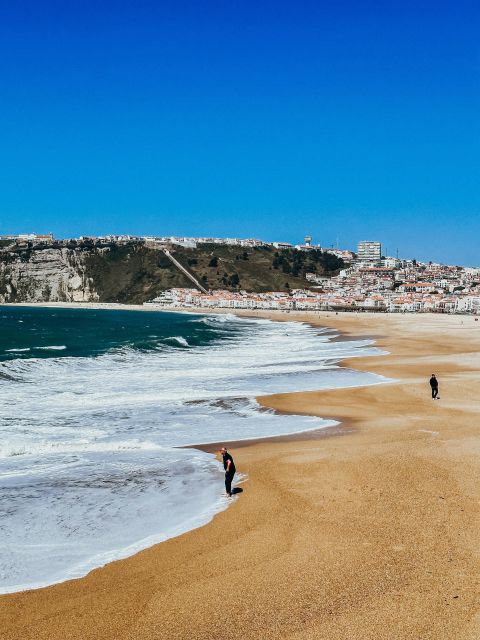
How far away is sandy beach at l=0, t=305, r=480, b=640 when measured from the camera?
686 centimetres

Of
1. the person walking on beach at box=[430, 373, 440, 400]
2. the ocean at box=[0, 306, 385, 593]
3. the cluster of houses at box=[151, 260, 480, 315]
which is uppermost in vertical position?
the cluster of houses at box=[151, 260, 480, 315]

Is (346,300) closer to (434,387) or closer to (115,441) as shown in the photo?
(434,387)

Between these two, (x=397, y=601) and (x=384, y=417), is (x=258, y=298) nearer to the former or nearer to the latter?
(x=384, y=417)

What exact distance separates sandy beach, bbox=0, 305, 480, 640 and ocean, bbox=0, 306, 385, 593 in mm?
812

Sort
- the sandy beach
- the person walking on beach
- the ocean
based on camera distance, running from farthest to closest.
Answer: the person walking on beach
the ocean
the sandy beach

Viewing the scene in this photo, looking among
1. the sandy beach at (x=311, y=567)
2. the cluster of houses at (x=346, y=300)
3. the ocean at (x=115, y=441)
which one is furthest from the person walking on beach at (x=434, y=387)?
the cluster of houses at (x=346, y=300)

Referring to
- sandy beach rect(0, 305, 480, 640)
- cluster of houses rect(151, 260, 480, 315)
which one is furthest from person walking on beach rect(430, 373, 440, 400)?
cluster of houses rect(151, 260, 480, 315)

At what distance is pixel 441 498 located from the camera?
10.9m

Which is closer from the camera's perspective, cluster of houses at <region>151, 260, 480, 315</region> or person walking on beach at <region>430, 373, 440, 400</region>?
person walking on beach at <region>430, 373, 440, 400</region>

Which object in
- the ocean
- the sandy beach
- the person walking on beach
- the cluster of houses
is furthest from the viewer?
the cluster of houses

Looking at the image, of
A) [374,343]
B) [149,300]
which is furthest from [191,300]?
[374,343]

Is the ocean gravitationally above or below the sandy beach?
below

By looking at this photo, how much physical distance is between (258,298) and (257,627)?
165m

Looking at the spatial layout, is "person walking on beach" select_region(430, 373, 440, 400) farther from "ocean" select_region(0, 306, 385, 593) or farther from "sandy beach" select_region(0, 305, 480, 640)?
"sandy beach" select_region(0, 305, 480, 640)
